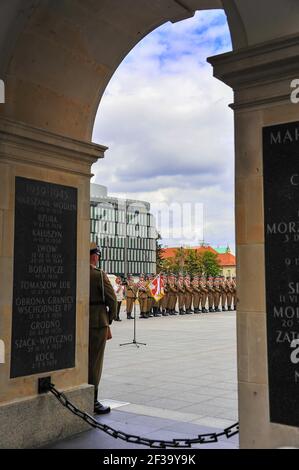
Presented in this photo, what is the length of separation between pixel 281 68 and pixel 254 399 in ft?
Answer: 7.59

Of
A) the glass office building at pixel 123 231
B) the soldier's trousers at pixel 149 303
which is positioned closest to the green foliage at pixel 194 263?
the glass office building at pixel 123 231

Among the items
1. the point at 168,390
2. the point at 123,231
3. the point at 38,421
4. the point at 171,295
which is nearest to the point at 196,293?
the point at 171,295

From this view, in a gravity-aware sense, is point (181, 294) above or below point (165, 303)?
above

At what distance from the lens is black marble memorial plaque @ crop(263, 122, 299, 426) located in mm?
3580

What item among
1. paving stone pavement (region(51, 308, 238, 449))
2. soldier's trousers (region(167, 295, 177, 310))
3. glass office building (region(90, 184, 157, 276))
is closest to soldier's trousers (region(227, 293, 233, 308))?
soldier's trousers (region(167, 295, 177, 310))

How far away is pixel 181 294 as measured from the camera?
25719 mm

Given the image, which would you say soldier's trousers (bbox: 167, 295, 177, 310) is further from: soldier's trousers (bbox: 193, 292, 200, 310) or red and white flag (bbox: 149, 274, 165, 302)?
red and white flag (bbox: 149, 274, 165, 302)

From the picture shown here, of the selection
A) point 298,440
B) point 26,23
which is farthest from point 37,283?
point 298,440

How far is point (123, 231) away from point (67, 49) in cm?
9360

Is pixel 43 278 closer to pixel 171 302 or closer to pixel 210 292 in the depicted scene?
pixel 171 302

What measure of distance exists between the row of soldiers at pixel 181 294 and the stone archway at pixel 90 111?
1518 cm

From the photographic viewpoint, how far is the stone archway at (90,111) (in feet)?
12.2

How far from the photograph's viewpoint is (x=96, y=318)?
6797mm

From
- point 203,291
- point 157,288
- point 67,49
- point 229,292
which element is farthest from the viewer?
point 229,292
